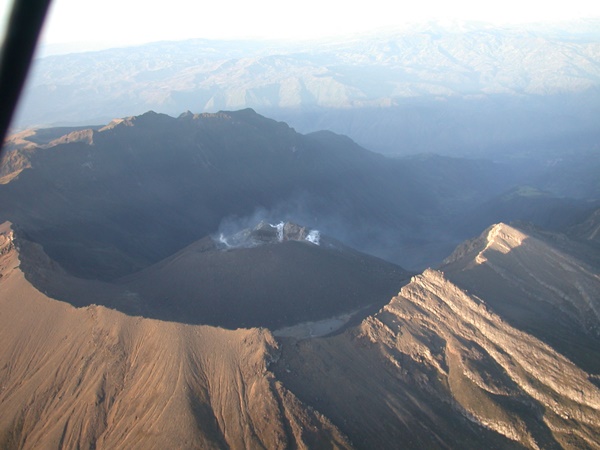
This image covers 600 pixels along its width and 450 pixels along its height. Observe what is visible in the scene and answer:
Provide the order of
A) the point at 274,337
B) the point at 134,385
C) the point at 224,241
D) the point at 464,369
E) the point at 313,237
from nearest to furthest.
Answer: the point at 464,369 → the point at 134,385 → the point at 274,337 → the point at 224,241 → the point at 313,237

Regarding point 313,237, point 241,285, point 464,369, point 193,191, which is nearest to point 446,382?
point 464,369

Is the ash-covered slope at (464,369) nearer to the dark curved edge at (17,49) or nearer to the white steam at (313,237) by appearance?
the white steam at (313,237)

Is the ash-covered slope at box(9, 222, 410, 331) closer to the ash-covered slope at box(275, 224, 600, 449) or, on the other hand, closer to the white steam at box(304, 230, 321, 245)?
the white steam at box(304, 230, 321, 245)

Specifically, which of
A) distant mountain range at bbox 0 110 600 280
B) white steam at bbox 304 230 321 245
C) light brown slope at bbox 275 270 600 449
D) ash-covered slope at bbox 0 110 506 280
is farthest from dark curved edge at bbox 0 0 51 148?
white steam at bbox 304 230 321 245

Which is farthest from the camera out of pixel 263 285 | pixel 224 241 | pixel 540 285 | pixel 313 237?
pixel 313 237

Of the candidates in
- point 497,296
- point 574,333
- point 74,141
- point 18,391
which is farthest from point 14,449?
point 74,141

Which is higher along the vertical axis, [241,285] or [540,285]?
[540,285]

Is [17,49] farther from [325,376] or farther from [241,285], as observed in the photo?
[241,285]
